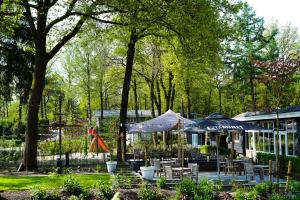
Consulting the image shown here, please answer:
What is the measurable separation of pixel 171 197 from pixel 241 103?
4471 centimetres

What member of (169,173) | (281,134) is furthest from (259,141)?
(169,173)

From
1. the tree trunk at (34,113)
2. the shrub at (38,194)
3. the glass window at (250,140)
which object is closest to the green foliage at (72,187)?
the shrub at (38,194)

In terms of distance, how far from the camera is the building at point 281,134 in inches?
902

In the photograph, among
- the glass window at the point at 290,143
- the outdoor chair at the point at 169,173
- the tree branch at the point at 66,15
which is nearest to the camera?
the outdoor chair at the point at 169,173

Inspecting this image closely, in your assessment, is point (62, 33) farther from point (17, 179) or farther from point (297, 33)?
point (297, 33)

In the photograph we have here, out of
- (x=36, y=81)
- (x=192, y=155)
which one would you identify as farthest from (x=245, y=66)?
(x=36, y=81)

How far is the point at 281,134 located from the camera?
83.1ft

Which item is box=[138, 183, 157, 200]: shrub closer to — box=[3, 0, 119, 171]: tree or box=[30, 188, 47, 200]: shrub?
box=[30, 188, 47, 200]: shrub

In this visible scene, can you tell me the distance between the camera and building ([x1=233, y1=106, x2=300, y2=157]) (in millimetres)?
22906

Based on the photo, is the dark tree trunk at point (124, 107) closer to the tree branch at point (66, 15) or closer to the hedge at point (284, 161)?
the tree branch at point (66, 15)

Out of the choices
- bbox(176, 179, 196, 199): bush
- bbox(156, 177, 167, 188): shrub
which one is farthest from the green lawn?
bbox(176, 179, 196, 199): bush

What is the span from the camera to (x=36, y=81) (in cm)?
2017

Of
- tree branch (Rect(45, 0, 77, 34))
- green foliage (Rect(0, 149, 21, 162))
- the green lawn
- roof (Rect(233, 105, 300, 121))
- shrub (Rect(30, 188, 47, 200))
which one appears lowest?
the green lawn

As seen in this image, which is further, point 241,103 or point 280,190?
point 241,103
